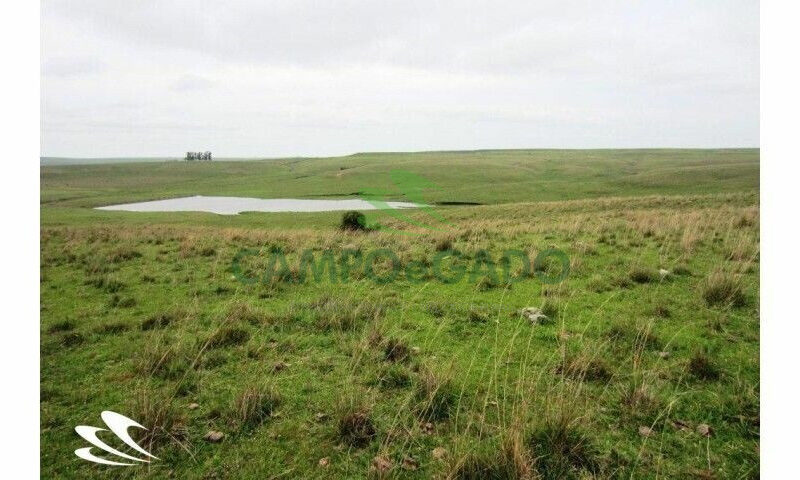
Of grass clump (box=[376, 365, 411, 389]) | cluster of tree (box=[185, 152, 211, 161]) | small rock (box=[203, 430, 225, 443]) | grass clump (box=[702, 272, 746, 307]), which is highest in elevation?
cluster of tree (box=[185, 152, 211, 161])

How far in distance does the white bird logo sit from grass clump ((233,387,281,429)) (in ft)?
2.40

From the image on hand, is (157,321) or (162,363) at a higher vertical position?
(157,321)

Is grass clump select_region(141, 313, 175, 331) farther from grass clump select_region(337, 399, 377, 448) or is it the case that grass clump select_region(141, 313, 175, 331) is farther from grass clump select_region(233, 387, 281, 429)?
grass clump select_region(337, 399, 377, 448)

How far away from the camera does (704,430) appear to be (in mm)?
3736

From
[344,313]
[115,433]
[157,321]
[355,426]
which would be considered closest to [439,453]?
[355,426]

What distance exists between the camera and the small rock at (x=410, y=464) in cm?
348

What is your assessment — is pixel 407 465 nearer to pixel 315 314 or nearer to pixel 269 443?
pixel 269 443

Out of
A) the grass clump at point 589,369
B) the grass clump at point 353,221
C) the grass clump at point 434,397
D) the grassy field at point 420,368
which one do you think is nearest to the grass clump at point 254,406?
the grassy field at point 420,368

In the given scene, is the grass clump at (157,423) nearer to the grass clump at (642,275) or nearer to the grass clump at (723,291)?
the grass clump at (723,291)

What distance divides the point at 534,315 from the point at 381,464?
3.84 meters

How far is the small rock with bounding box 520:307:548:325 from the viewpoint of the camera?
6504mm

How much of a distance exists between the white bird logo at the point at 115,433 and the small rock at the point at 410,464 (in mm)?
2059

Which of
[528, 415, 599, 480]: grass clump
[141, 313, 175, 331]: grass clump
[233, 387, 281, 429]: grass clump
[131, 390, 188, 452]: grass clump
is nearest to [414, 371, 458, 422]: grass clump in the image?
[528, 415, 599, 480]: grass clump

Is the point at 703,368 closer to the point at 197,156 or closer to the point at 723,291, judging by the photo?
the point at 723,291
